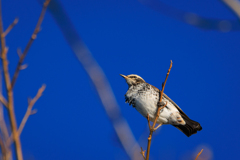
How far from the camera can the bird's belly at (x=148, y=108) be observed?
6.05 meters

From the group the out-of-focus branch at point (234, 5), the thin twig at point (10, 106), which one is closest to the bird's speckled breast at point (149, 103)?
the out-of-focus branch at point (234, 5)

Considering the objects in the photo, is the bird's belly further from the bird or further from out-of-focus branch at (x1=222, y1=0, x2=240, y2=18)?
out-of-focus branch at (x1=222, y1=0, x2=240, y2=18)

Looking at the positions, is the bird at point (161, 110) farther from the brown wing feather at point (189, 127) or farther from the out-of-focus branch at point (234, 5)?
the out-of-focus branch at point (234, 5)

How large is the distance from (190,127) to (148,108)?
3.71 feet

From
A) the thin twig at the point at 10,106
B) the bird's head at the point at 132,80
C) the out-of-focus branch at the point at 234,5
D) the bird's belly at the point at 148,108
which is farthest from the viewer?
the bird's head at the point at 132,80

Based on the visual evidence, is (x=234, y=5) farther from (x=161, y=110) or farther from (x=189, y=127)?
(x=189, y=127)

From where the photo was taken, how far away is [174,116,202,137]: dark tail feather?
613 cm

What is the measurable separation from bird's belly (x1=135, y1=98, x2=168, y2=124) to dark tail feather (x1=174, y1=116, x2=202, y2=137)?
490mm

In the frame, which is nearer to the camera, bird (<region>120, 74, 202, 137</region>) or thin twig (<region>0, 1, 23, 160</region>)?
thin twig (<region>0, 1, 23, 160</region>)

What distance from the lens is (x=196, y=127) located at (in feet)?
20.1

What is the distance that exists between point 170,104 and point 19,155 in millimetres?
4789

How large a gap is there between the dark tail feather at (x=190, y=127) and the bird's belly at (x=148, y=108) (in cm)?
49

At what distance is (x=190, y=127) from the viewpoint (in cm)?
618

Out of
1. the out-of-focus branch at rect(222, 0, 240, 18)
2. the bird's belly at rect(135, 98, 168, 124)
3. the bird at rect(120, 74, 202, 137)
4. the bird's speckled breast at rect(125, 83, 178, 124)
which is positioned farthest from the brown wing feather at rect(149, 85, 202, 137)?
the out-of-focus branch at rect(222, 0, 240, 18)
